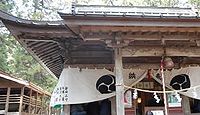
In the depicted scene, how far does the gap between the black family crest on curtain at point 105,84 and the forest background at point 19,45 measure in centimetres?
1313

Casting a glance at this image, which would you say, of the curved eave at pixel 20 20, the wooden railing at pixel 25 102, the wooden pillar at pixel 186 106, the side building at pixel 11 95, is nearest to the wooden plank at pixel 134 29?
the curved eave at pixel 20 20

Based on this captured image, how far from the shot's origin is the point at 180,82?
8305 mm

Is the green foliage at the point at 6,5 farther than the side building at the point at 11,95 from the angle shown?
Yes

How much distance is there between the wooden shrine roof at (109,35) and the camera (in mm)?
6105

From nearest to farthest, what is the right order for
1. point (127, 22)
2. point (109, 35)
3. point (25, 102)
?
point (127, 22), point (109, 35), point (25, 102)

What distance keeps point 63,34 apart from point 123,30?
1821 mm

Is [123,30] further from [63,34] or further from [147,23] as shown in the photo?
[63,34]

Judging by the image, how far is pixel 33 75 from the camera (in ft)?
79.3

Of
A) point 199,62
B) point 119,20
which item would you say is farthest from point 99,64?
point 199,62

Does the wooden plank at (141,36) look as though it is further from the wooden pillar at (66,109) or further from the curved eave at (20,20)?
the wooden pillar at (66,109)

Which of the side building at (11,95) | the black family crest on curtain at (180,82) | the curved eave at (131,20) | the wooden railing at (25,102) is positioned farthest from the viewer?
the wooden railing at (25,102)

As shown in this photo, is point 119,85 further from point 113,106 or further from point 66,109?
point 66,109

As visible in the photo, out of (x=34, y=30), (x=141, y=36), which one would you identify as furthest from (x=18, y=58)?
(x=141, y=36)

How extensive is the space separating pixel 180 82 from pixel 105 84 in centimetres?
247
